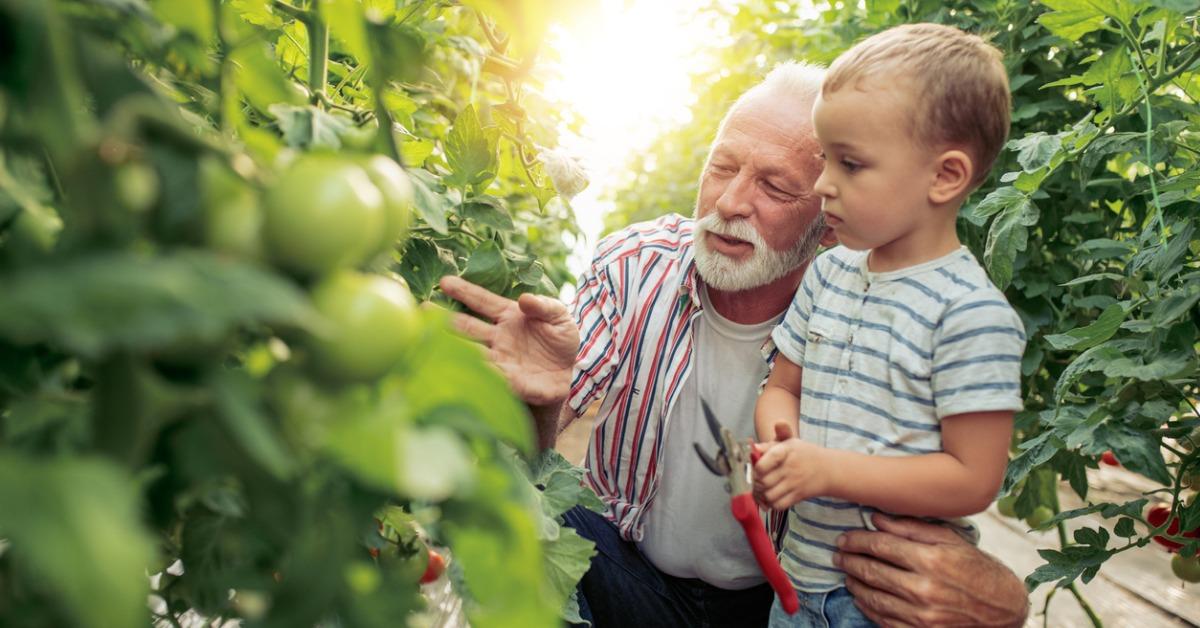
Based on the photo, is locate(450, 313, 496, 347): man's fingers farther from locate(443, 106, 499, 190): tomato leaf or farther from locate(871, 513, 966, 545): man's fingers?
locate(871, 513, 966, 545): man's fingers

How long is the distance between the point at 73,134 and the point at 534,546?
7.7 inches

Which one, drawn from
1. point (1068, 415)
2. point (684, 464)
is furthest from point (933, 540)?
point (684, 464)

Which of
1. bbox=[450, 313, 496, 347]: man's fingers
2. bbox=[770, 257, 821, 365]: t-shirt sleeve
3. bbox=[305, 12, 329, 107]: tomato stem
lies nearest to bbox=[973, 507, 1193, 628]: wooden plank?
bbox=[770, 257, 821, 365]: t-shirt sleeve

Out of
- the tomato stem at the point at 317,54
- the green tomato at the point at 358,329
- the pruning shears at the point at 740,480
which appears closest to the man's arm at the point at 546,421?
the pruning shears at the point at 740,480

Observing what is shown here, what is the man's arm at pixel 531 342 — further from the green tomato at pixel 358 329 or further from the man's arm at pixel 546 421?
the green tomato at pixel 358 329

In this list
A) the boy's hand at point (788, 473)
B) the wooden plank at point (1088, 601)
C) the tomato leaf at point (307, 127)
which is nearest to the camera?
the tomato leaf at point (307, 127)

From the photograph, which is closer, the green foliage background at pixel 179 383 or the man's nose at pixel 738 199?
the green foliage background at pixel 179 383

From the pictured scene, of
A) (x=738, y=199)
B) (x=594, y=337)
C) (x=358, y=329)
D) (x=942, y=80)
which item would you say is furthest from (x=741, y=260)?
(x=358, y=329)

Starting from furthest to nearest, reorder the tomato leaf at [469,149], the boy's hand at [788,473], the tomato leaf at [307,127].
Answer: the boy's hand at [788,473], the tomato leaf at [469,149], the tomato leaf at [307,127]

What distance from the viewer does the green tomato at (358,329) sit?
0.88 ft

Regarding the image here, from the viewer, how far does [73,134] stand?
25cm

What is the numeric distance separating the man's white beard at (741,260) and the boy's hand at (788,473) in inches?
22.6

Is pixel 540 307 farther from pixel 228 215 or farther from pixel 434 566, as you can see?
pixel 434 566

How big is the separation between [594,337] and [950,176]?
0.79 meters
